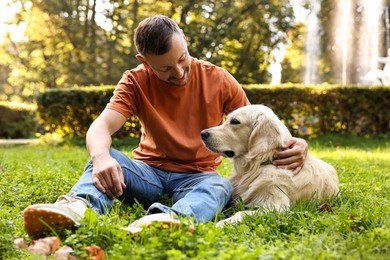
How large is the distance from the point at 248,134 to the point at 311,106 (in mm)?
8072

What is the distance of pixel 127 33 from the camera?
866 inches

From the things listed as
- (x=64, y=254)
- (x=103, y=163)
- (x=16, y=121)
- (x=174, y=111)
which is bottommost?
(x=16, y=121)

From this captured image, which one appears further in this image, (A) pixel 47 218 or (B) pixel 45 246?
(A) pixel 47 218

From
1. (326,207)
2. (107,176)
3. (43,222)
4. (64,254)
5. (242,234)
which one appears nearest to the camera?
(64,254)

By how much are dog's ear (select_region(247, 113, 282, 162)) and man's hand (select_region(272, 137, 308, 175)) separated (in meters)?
0.06

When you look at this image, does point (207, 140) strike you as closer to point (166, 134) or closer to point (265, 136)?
point (166, 134)

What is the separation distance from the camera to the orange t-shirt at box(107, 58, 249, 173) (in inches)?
150

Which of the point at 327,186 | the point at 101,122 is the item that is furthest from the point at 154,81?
the point at 327,186

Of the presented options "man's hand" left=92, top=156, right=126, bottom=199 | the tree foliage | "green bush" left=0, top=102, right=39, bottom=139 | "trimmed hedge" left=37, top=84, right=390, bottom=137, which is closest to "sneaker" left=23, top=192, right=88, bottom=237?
"man's hand" left=92, top=156, right=126, bottom=199

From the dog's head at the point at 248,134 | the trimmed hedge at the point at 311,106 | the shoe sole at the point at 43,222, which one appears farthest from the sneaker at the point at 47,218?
the trimmed hedge at the point at 311,106

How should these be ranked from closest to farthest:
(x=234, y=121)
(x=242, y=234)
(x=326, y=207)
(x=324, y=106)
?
(x=242, y=234) < (x=326, y=207) < (x=234, y=121) < (x=324, y=106)

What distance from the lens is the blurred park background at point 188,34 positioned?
2145 cm

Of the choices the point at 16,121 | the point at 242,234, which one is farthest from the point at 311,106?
the point at 16,121

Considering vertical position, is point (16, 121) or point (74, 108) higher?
point (74, 108)
